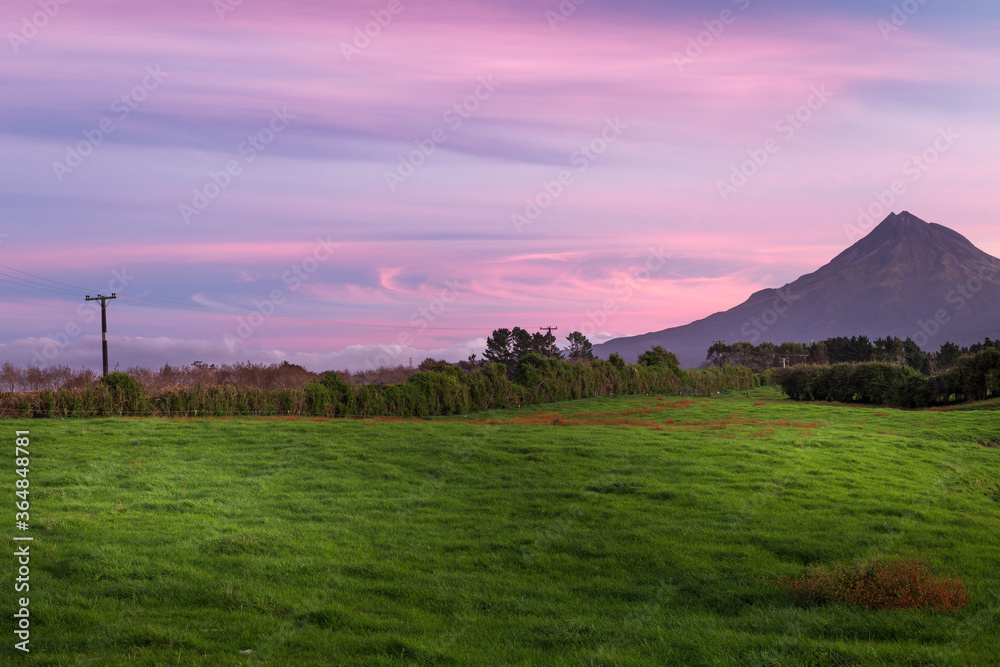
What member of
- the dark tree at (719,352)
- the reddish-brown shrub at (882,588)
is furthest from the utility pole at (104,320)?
the dark tree at (719,352)

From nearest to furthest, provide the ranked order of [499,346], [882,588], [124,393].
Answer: [882,588] → [124,393] → [499,346]

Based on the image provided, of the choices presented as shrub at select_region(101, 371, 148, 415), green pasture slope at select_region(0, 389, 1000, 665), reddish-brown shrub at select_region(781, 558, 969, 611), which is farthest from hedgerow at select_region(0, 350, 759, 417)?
reddish-brown shrub at select_region(781, 558, 969, 611)

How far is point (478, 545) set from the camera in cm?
1140

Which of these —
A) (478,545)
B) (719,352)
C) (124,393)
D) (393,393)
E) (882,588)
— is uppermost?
(719,352)

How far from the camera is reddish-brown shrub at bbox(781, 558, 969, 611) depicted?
333 inches

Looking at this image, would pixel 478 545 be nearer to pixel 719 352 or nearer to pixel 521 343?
pixel 521 343

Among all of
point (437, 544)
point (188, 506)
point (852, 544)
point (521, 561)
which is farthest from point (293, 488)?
point (852, 544)

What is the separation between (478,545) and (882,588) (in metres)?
6.26

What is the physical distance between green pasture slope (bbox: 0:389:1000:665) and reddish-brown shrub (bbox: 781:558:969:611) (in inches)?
13.7

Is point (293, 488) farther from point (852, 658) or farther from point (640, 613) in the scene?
point (852, 658)

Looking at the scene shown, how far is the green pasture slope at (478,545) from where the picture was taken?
291 inches

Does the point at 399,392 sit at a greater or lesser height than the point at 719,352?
lesser

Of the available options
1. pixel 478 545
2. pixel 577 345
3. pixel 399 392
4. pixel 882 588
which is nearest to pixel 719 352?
pixel 577 345

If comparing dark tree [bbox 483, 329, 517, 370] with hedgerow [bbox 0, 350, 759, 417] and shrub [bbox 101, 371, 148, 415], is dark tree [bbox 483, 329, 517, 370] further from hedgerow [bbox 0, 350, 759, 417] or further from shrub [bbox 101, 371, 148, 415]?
shrub [bbox 101, 371, 148, 415]
